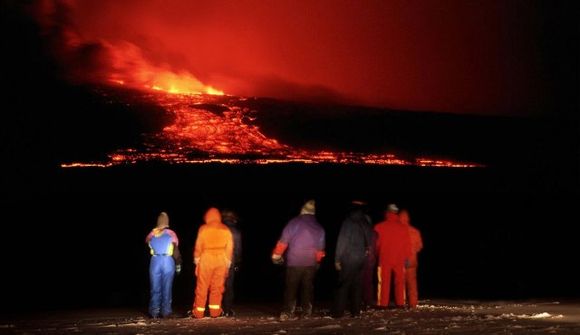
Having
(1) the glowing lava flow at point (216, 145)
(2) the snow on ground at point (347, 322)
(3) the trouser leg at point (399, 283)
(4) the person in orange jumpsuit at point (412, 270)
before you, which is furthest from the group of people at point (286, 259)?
(1) the glowing lava flow at point (216, 145)

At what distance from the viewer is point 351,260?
624 inches

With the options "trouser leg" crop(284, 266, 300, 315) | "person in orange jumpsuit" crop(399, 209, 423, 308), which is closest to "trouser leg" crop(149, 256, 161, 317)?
"trouser leg" crop(284, 266, 300, 315)

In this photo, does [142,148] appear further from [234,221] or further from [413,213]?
[234,221]

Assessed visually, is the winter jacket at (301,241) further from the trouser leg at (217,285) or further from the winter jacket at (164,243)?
the winter jacket at (164,243)

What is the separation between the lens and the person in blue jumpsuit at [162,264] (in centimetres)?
1658

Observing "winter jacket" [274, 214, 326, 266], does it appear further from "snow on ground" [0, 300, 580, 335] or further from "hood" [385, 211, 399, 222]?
"hood" [385, 211, 399, 222]

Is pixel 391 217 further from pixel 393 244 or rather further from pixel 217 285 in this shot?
pixel 217 285

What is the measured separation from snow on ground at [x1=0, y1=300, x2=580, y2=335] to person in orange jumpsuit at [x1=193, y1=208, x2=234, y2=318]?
1.45 ft

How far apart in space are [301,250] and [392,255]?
2.73 metres

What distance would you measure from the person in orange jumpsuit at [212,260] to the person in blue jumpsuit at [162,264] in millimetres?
530

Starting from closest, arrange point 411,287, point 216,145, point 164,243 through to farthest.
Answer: point 164,243, point 411,287, point 216,145

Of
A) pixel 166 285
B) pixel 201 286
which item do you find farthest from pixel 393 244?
pixel 166 285

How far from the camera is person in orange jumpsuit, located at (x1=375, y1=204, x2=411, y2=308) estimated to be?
58.9 ft

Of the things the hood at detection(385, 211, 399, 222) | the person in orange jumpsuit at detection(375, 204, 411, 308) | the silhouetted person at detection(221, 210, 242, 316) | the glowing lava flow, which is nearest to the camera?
the silhouetted person at detection(221, 210, 242, 316)
